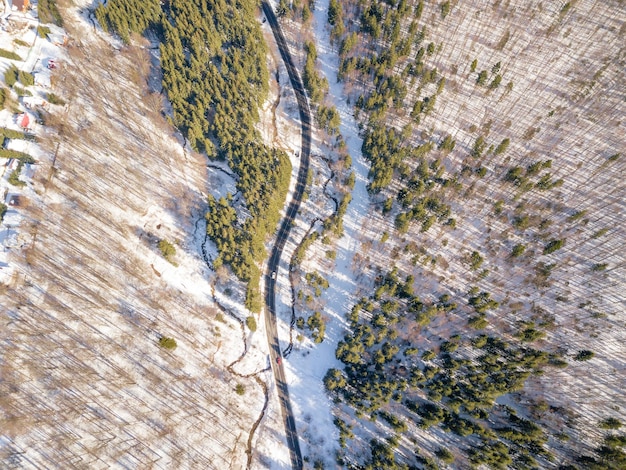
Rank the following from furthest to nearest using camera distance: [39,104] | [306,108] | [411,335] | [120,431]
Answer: [306,108] < [39,104] < [411,335] < [120,431]

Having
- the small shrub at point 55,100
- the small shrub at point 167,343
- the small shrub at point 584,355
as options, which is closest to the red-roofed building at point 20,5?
the small shrub at point 55,100

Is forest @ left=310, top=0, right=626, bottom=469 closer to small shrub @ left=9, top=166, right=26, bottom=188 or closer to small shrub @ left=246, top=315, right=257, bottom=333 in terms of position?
small shrub @ left=246, top=315, right=257, bottom=333

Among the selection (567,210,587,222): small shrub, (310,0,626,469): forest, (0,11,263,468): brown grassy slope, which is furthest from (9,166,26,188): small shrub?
(567,210,587,222): small shrub

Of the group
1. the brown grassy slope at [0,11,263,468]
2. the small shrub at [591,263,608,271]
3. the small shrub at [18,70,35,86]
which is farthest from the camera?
the small shrub at [18,70,35,86]

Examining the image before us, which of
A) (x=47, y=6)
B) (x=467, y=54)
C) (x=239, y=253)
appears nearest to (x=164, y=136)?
(x=239, y=253)

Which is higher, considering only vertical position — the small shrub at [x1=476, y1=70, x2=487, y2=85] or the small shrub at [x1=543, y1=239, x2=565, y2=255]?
the small shrub at [x1=476, y1=70, x2=487, y2=85]

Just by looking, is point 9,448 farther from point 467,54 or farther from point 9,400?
point 467,54
